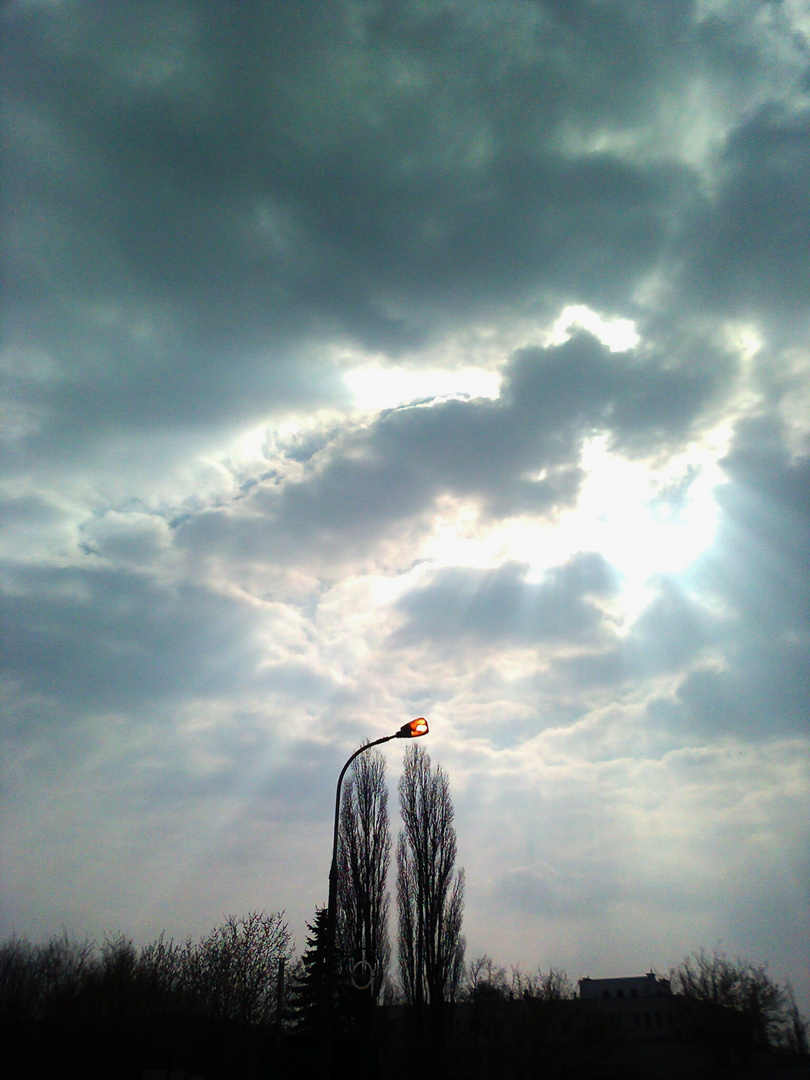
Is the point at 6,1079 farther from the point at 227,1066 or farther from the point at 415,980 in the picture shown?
the point at 415,980

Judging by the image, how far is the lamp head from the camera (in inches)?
504

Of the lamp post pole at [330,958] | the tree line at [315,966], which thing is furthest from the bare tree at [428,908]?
the lamp post pole at [330,958]

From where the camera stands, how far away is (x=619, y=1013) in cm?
6994

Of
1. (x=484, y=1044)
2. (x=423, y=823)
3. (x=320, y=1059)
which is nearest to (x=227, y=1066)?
(x=423, y=823)

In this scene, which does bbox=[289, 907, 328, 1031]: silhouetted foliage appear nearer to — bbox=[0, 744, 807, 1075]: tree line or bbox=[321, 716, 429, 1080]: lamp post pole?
bbox=[0, 744, 807, 1075]: tree line

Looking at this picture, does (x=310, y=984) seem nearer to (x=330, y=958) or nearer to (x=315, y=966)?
(x=315, y=966)

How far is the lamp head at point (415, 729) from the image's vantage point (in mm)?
12812

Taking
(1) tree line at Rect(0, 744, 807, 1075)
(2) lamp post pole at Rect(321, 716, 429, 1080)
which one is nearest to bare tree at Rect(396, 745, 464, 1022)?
(1) tree line at Rect(0, 744, 807, 1075)

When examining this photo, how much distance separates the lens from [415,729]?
1288cm

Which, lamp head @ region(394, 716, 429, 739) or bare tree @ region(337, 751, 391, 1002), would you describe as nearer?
lamp head @ region(394, 716, 429, 739)

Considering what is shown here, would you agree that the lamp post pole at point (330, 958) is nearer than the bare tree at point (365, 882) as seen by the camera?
Yes

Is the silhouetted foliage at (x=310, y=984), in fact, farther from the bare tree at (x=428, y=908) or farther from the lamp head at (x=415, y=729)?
the lamp head at (x=415, y=729)

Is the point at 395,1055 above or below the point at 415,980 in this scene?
below

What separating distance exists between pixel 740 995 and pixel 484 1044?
21.8m
